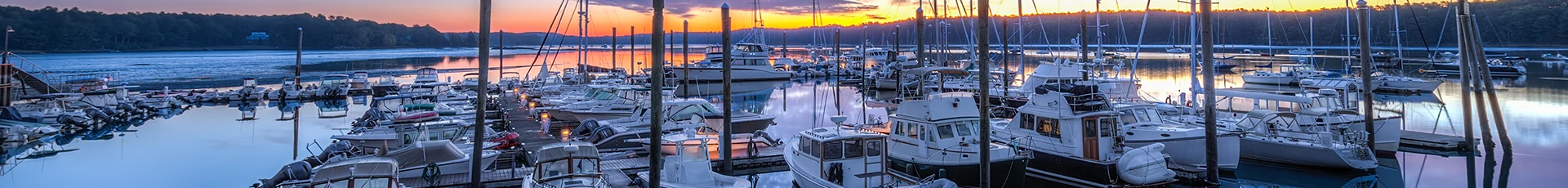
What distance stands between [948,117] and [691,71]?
146 ft

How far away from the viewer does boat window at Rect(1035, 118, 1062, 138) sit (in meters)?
17.5

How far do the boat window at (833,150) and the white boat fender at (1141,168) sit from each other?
524cm

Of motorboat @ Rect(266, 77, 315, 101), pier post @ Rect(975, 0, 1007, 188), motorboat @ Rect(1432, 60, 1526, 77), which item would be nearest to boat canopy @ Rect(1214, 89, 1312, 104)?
pier post @ Rect(975, 0, 1007, 188)

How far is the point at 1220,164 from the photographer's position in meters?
18.6

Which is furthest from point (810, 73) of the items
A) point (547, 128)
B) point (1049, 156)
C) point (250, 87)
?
point (1049, 156)

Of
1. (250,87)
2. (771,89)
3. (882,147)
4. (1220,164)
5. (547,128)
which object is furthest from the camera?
(771,89)

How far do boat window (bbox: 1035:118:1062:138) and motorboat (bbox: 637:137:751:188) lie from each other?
6392mm

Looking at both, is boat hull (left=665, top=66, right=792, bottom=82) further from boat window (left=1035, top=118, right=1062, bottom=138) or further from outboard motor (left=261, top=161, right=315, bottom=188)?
outboard motor (left=261, top=161, right=315, bottom=188)

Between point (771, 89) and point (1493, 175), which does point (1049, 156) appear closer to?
point (1493, 175)

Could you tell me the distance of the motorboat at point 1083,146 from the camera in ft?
53.3

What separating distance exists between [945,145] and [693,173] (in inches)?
171

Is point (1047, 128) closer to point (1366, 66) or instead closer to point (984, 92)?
point (984, 92)

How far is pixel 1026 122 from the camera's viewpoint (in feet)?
60.8

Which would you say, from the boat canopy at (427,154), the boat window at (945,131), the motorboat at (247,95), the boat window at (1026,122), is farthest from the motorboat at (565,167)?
the motorboat at (247,95)
